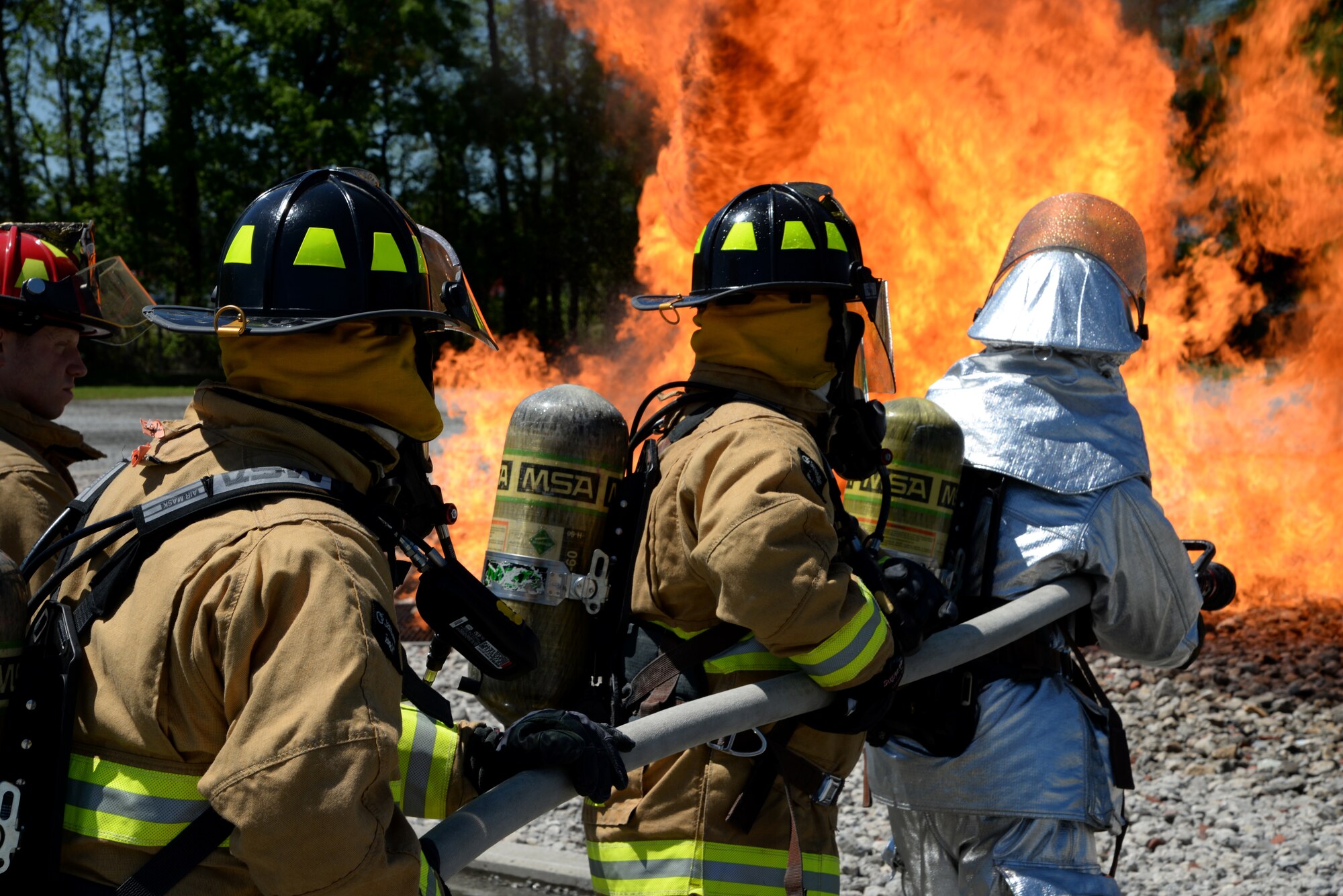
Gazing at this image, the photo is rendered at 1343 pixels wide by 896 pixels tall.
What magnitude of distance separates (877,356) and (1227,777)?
364 centimetres

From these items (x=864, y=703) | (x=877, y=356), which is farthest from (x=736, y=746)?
(x=877, y=356)

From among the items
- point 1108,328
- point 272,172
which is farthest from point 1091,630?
point 272,172

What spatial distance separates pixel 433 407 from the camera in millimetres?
2135

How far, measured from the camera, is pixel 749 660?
2.76m

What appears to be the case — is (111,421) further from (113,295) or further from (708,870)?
(708,870)

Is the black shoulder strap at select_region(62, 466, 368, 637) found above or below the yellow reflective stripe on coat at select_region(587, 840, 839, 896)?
above

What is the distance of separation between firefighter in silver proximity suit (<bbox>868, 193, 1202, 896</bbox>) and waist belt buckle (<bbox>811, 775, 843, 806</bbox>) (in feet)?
1.95

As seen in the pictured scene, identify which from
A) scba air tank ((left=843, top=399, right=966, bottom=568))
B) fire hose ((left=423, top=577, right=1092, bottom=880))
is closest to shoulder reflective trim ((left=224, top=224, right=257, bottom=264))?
fire hose ((left=423, top=577, right=1092, bottom=880))

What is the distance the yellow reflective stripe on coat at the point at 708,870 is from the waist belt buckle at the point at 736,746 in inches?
8.4

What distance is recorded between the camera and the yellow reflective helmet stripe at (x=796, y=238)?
303cm

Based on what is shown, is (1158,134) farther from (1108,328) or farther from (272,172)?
(272,172)

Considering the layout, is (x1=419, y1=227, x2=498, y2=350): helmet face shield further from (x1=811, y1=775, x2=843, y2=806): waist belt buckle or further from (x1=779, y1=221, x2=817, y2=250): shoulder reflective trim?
(x1=811, y1=775, x2=843, y2=806): waist belt buckle

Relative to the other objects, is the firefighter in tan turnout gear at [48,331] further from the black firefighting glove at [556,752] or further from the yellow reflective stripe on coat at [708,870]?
A: the yellow reflective stripe on coat at [708,870]

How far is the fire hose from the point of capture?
194 cm
